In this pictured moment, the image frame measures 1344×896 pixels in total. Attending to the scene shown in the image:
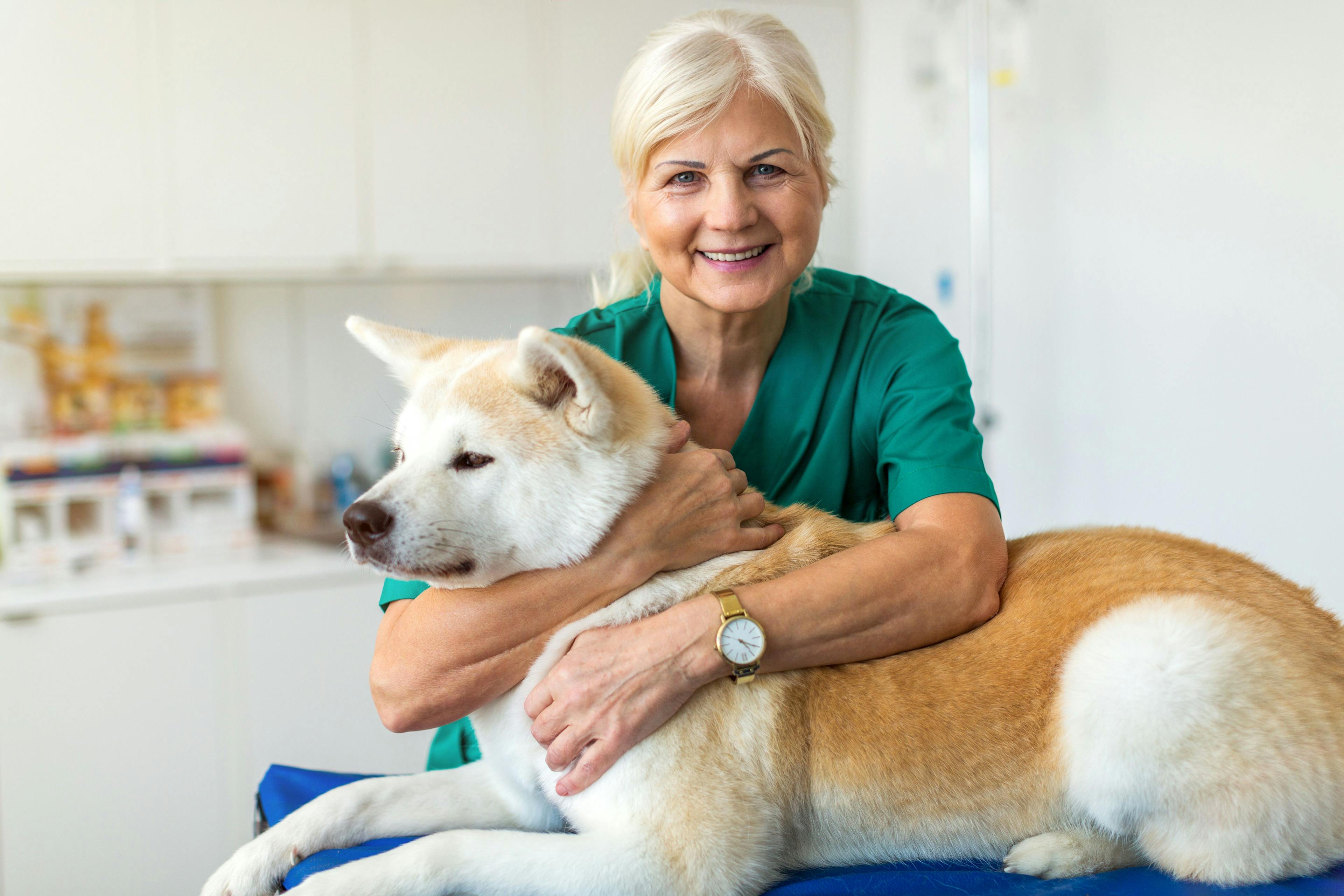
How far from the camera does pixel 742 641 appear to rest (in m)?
1.01

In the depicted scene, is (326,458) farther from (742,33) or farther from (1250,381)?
(1250,381)

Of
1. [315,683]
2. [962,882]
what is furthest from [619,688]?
[315,683]

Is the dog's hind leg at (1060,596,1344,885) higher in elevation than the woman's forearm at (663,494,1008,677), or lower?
lower

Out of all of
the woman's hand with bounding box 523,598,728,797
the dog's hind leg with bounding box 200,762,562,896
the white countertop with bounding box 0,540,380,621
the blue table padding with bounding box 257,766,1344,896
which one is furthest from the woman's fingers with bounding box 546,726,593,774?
the white countertop with bounding box 0,540,380,621

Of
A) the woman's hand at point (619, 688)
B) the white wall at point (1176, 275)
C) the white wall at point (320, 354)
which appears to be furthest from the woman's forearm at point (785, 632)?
the white wall at point (320, 354)

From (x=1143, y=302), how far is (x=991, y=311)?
62 centimetres

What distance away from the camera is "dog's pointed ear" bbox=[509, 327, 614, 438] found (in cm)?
94

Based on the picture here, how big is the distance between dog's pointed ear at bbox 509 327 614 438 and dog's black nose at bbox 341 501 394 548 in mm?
196

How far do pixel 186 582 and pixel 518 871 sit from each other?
80.0 inches

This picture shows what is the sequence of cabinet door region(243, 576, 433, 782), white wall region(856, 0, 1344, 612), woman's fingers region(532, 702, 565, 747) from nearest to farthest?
woman's fingers region(532, 702, 565, 747)
white wall region(856, 0, 1344, 612)
cabinet door region(243, 576, 433, 782)

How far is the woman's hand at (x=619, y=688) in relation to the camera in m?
0.98

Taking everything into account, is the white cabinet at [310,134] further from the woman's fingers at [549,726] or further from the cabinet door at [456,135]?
the woman's fingers at [549,726]

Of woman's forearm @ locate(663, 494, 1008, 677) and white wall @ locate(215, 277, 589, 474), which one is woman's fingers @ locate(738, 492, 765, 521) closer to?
woman's forearm @ locate(663, 494, 1008, 677)

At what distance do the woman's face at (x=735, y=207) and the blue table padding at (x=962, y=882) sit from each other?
2.27 ft
